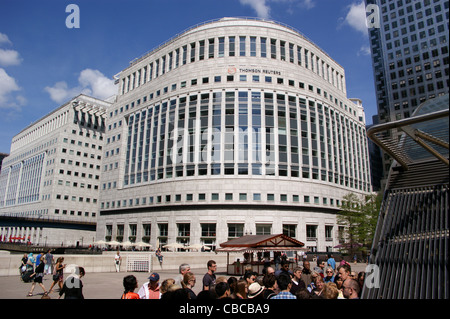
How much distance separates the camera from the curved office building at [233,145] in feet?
187

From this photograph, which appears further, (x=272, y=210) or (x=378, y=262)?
(x=272, y=210)

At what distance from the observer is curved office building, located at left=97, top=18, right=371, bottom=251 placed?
56906mm

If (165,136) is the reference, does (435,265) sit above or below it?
below

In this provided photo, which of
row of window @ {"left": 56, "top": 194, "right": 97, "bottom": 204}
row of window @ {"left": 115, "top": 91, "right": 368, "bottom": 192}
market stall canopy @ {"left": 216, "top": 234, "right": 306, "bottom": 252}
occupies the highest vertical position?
row of window @ {"left": 115, "top": 91, "right": 368, "bottom": 192}

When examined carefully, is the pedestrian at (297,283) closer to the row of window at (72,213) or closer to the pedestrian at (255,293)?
the pedestrian at (255,293)

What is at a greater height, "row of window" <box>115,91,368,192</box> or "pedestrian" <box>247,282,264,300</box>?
"row of window" <box>115,91,368,192</box>

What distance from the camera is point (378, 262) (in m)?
8.23

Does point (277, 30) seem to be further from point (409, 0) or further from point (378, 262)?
point (378, 262)

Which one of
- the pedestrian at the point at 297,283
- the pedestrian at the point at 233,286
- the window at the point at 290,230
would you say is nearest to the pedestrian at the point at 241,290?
the pedestrian at the point at 233,286

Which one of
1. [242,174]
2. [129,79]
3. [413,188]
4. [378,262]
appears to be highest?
[129,79]

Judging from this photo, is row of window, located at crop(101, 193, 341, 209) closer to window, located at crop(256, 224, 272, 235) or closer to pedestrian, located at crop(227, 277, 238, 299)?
window, located at crop(256, 224, 272, 235)

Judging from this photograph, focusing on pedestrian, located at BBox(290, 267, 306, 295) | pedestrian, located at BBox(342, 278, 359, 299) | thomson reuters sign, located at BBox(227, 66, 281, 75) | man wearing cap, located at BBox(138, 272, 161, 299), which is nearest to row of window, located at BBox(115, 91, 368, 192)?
thomson reuters sign, located at BBox(227, 66, 281, 75)

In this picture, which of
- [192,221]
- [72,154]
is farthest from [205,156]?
[72,154]

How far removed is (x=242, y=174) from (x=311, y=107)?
20592 millimetres
